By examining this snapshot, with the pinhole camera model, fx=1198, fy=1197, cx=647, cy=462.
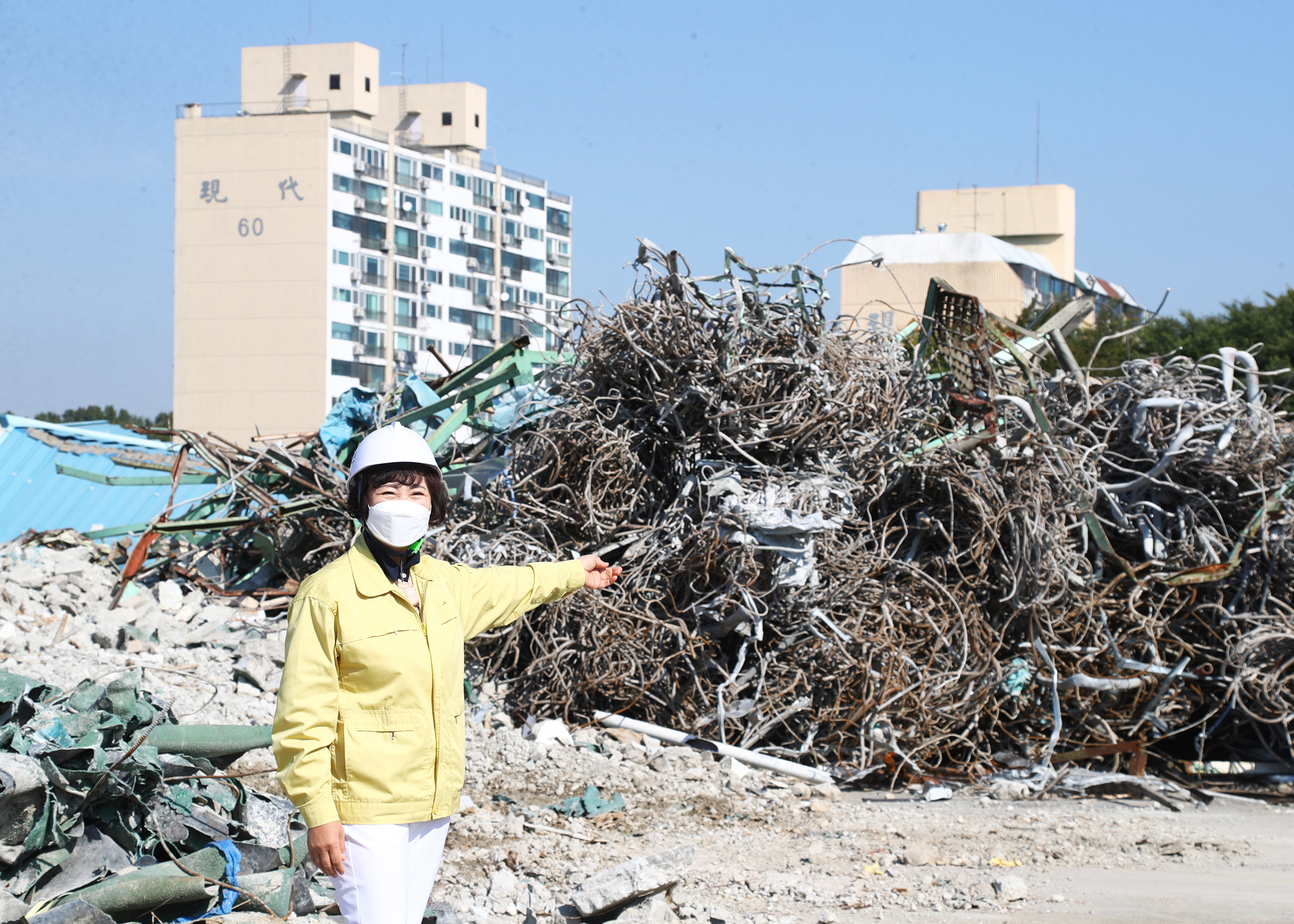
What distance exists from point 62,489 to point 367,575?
10780mm

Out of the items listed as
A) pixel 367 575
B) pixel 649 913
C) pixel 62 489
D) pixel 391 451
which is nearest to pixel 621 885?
pixel 649 913

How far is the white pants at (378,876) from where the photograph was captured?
2.73m

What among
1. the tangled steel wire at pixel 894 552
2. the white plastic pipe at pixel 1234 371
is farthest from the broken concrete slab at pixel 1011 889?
the white plastic pipe at pixel 1234 371

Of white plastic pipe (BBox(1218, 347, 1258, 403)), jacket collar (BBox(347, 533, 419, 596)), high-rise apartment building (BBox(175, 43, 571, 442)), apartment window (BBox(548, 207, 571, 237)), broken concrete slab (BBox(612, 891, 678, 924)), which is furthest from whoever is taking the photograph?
apartment window (BBox(548, 207, 571, 237))

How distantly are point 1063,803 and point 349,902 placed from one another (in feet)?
15.0

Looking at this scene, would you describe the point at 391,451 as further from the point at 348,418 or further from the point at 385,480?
the point at 348,418

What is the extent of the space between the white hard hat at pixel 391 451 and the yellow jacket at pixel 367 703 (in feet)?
0.67

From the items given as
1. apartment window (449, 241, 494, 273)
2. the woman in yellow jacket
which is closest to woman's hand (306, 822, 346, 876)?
the woman in yellow jacket

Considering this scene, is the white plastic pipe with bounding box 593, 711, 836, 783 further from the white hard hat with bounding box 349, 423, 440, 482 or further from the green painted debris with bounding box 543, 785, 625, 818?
the white hard hat with bounding box 349, 423, 440, 482

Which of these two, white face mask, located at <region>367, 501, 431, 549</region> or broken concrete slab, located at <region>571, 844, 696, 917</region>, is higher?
white face mask, located at <region>367, 501, 431, 549</region>

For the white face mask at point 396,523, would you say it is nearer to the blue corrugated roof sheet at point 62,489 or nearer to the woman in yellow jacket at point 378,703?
the woman in yellow jacket at point 378,703

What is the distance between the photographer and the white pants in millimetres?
2729

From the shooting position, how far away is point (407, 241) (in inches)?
2303

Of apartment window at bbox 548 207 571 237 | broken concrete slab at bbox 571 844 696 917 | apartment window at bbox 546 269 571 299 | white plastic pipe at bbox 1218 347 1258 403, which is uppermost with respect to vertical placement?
apartment window at bbox 548 207 571 237
